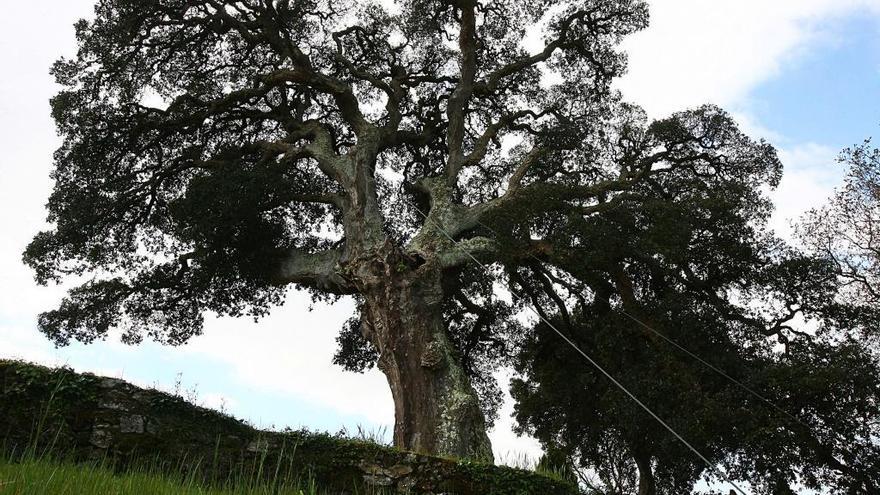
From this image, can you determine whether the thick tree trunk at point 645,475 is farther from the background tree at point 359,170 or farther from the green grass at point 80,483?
the green grass at point 80,483

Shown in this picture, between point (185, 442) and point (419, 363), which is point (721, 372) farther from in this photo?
point (185, 442)

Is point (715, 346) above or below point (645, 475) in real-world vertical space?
above

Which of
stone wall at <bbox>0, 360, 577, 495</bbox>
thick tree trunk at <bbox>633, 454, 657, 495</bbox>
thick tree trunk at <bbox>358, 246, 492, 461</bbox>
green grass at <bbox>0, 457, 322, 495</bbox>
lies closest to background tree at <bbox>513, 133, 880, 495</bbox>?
thick tree trunk at <bbox>633, 454, 657, 495</bbox>

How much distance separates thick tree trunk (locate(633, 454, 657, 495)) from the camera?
1262 centimetres

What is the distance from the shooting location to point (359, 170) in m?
15.0

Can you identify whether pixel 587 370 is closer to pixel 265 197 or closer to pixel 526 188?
pixel 526 188

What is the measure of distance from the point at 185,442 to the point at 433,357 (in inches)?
218

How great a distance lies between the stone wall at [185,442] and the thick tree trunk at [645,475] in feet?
22.0

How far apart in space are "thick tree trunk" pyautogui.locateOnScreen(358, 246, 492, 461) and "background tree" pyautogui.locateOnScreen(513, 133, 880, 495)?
2.51 m

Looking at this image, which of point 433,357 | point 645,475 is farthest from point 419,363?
point 645,475

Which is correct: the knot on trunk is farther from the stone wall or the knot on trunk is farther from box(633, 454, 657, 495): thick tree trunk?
the stone wall

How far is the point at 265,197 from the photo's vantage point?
45.3ft

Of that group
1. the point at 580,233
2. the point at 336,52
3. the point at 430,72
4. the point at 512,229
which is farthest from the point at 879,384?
the point at 336,52

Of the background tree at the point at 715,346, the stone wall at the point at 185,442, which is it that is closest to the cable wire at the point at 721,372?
the background tree at the point at 715,346
